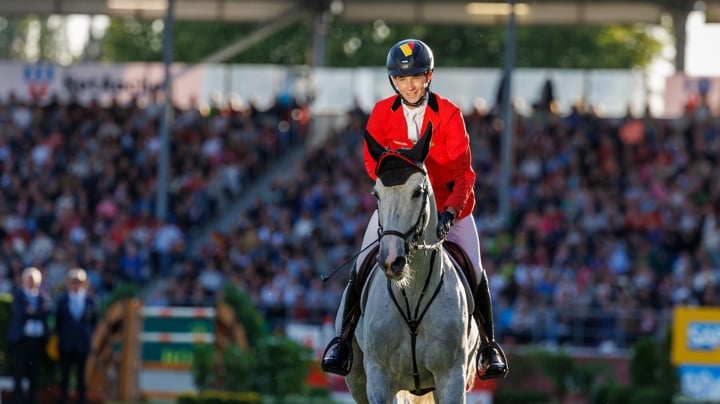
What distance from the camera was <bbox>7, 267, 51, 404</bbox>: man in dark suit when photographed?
66.4 feet

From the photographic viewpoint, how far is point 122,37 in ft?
219

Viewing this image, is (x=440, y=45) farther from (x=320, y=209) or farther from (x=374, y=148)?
(x=374, y=148)

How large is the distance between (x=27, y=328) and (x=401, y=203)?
11.8 metres

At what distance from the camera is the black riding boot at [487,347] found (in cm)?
1092

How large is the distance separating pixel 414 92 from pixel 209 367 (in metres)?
13.1

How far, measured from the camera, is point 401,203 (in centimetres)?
952

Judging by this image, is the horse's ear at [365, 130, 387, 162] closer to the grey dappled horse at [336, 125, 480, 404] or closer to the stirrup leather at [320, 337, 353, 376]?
the grey dappled horse at [336, 125, 480, 404]

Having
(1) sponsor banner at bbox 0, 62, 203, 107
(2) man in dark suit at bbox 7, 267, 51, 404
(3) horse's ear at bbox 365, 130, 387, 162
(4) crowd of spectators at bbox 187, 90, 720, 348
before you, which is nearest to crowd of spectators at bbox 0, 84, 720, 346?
(4) crowd of spectators at bbox 187, 90, 720, 348

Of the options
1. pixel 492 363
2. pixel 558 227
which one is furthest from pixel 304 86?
pixel 492 363

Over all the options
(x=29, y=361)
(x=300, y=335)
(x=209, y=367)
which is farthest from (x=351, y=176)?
(x=29, y=361)

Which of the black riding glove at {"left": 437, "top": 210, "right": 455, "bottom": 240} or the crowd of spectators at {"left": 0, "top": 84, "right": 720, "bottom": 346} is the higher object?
the black riding glove at {"left": 437, "top": 210, "right": 455, "bottom": 240}

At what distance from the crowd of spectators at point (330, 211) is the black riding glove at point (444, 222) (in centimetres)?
1562

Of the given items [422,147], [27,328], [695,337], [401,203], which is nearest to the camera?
[401,203]

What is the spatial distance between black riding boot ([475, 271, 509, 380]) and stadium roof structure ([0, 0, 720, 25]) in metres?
25.4
